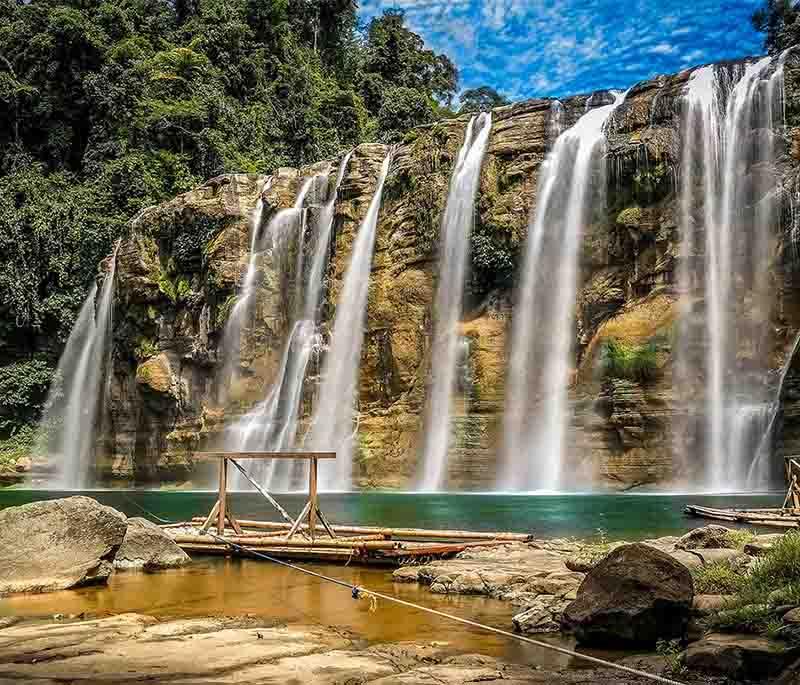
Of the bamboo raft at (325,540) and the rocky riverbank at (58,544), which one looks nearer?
the rocky riverbank at (58,544)

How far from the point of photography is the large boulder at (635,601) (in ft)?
22.9

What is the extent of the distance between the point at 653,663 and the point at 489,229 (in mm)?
26925

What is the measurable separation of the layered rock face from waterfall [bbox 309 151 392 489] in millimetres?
476

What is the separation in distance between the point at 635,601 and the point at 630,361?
2152 cm

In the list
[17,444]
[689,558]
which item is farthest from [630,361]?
[17,444]

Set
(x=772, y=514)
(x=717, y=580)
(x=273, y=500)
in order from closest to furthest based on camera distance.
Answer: (x=717, y=580) → (x=273, y=500) → (x=772, y=514)

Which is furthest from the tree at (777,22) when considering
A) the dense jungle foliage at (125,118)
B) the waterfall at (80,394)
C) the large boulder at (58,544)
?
the large boulder at (58,544)

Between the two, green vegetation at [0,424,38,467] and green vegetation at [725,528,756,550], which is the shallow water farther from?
green vegetation at [0,424,38,467]

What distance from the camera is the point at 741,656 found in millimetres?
5762

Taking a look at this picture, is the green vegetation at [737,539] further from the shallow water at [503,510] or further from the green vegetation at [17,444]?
the green vegetation at [17,444]

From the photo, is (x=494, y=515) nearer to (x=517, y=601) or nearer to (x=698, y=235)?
(x=517, y=601)

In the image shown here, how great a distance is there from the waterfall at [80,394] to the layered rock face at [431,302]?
149cm

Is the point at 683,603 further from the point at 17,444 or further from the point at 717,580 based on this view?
the point at 17,444

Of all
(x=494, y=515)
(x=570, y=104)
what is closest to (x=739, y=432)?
(x=494, y=515)
